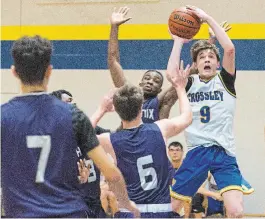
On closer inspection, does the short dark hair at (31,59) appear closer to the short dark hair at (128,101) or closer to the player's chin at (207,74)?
the short dark hair at (128,101)

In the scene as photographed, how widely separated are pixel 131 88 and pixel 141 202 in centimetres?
83

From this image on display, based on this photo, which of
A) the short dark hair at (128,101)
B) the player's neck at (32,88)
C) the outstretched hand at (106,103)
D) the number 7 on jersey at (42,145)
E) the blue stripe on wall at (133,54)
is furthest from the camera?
the blue stripe on wall at (133,54)

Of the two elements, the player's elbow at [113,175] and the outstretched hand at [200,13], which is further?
the outstretched hand at [200,13]

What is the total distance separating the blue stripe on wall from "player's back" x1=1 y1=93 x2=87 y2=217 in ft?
20.9

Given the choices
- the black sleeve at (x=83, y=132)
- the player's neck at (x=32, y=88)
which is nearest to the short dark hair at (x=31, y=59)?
the player's neck at (x=32, y=88)

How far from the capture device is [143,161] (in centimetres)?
415

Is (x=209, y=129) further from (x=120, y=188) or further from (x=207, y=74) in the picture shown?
(x=120, y=188)

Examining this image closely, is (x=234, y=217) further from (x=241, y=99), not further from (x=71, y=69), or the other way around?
(x=71, y=69)

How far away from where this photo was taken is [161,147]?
4.12 meters

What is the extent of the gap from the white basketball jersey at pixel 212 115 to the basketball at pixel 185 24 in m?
0.47

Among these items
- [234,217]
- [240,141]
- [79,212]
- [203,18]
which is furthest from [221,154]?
[240,141]

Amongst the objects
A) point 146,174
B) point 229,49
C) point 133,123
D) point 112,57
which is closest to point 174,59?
point 133,123

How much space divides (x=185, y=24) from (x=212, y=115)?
0.87m

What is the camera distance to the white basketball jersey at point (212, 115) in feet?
18.0
